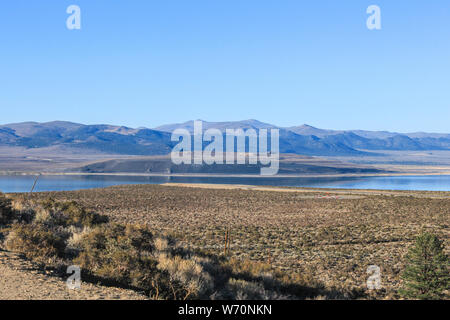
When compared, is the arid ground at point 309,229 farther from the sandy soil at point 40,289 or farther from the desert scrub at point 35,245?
the desert scrub at point 35,245

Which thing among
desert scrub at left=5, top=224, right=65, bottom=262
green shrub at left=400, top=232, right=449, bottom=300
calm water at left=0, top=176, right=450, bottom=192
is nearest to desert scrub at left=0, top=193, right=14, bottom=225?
desert scrub at left=5, top=224, right=65, bottom=262

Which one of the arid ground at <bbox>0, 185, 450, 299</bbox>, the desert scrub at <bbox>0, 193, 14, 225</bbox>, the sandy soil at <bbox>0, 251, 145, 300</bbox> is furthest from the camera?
the desert scrub at <bbox>0, 193, 14, 225</bbox>

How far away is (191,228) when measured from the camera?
21906mm

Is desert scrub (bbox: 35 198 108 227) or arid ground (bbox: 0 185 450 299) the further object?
desert scrub (bbox: 35 198 108 227)

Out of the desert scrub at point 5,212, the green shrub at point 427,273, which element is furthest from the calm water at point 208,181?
the green shrub at point 427,273

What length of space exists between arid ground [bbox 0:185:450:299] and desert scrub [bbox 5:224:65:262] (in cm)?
513

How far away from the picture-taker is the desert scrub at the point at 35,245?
893cm

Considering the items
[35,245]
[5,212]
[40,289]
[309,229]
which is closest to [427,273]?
[40,289]

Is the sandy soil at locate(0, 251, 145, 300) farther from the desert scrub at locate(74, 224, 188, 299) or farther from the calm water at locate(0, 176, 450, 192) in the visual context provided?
the calm water at locate(0, 176, 450, 192)

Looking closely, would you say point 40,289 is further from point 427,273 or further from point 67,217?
point 67,217

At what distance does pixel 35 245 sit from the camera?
928cm

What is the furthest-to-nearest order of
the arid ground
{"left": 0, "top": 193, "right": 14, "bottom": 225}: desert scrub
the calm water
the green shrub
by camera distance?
1. the calm water
2. {"left": 0, "top": 193, "right": 14, "bottom": 225}: desert scrub
3. the arid ground
4. the green shrub

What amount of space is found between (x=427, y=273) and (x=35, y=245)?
8.61 metres

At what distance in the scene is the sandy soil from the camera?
631 centimetres
